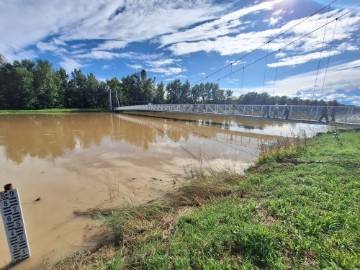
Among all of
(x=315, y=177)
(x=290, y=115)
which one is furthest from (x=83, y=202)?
(x=290, y=115)

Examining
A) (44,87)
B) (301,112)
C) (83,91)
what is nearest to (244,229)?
(301,112)

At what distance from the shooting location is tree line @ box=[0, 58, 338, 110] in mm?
36531

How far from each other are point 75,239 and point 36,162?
5227 mm

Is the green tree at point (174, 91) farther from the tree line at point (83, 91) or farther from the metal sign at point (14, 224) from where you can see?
the metal sign at point (14, 224)

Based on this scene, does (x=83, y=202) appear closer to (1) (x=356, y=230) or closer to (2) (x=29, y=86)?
(1) (x=356, y=230)

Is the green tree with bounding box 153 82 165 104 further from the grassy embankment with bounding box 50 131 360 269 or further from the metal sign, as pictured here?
the metal sign

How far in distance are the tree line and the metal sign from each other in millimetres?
29710

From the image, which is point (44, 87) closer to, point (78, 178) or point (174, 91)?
point (174, 91)

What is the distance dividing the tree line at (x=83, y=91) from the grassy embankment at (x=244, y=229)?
26.8 m

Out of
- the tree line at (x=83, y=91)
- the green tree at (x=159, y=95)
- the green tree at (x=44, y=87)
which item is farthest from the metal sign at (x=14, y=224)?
the green tree at (x=159, y=95)

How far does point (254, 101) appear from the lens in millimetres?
42938

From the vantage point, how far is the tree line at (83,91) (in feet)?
120

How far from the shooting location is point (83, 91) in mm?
47469

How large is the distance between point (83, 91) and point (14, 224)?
50.7 m
